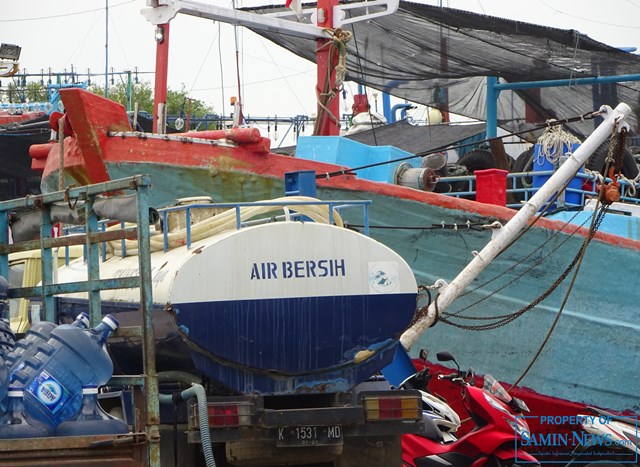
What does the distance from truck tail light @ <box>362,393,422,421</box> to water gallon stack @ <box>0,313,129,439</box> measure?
155 centimetres

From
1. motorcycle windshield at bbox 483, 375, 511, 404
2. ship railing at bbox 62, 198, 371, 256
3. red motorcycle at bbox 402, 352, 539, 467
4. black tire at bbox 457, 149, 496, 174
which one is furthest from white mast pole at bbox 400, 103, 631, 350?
black tire at bbox 457, 149, 496, 174

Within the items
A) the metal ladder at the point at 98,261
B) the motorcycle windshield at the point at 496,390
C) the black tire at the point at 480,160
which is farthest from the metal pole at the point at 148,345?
the black tire at the point at 480,160

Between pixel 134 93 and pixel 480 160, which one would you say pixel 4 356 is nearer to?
pixel 480 160

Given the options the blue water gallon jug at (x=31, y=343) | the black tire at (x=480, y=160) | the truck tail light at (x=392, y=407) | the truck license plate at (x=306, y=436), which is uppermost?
the black tire at (x=480, y=160)

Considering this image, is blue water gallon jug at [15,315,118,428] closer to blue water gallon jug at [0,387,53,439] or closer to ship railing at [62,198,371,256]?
blue water gallon jug at [0,387,53,439]

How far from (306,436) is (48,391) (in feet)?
5.30

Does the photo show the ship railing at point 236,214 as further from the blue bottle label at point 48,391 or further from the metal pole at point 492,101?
the metal pole at point 492,101

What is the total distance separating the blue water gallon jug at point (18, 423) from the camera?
17.2ft

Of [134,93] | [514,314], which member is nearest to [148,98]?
[134,93]

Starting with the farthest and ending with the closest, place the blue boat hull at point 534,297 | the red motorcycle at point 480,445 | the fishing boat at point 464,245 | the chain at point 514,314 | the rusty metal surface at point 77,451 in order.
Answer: the blue boat hull at point 534,297
the fishing boat at point 464,245
the chain at point 514,314
the red motorcycle at point 480,445
the rusty metal surface at point 77,451

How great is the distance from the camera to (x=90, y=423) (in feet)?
17.6

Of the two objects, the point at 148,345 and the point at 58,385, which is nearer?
the point at 58,385

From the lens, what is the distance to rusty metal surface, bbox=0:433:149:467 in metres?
5.05

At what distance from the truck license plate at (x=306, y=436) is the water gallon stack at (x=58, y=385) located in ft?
3.43
